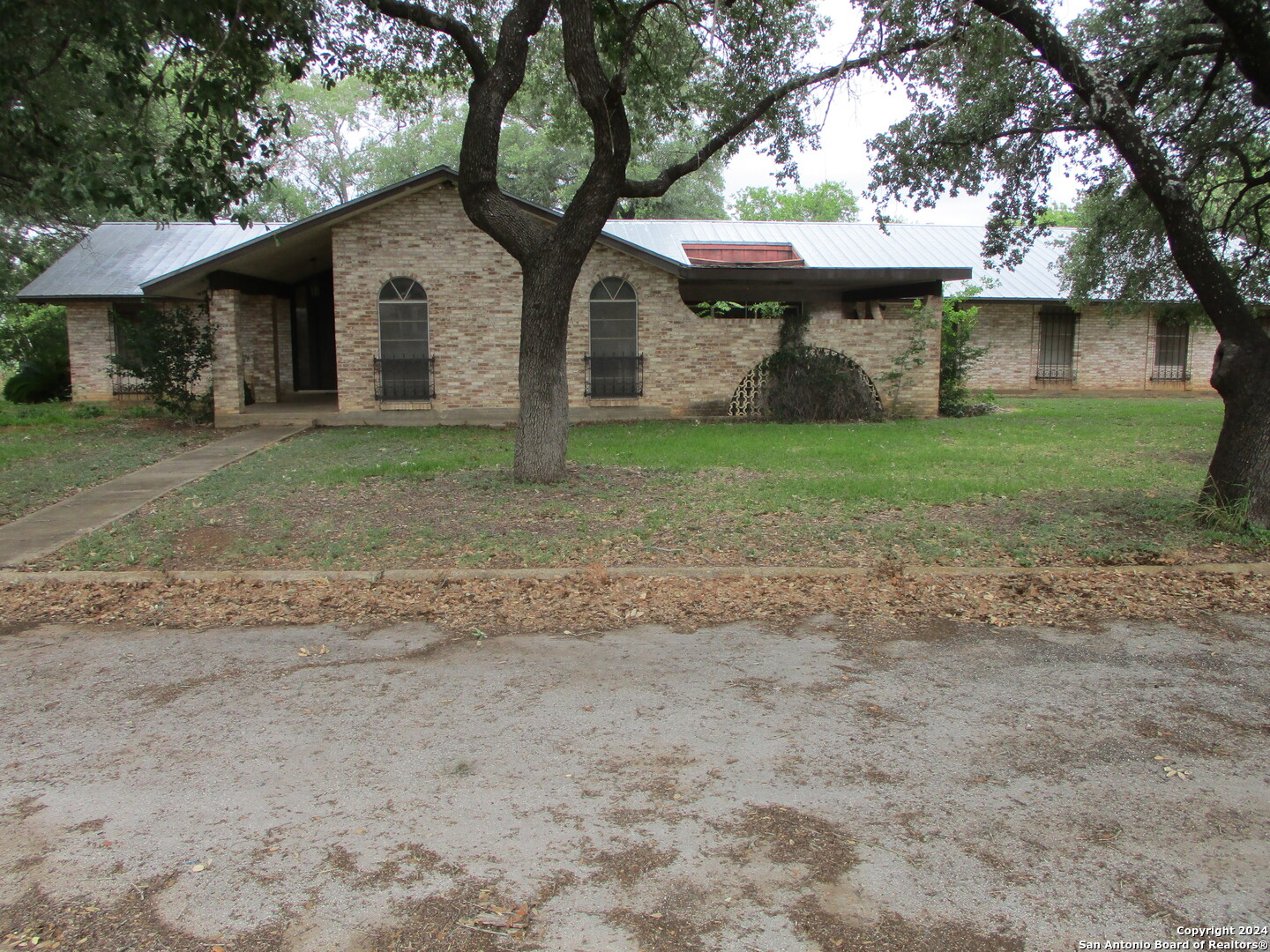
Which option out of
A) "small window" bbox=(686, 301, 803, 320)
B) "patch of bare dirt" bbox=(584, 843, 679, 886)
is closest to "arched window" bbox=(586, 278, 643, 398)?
"small window" bbox=(686, 301, 803, 320)

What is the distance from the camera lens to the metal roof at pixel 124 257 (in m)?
20.4

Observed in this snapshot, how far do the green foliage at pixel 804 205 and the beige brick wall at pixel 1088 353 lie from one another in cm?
2777

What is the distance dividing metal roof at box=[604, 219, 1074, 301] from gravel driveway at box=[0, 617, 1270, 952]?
16.4 meters

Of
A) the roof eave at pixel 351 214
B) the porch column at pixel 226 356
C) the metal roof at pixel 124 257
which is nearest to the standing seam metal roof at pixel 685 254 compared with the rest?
the metal roof at pixel 124 257

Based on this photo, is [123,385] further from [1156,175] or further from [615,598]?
[1156,175]

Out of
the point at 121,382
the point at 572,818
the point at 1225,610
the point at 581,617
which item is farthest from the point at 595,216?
the point at 121,382

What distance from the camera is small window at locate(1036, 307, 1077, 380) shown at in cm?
2470

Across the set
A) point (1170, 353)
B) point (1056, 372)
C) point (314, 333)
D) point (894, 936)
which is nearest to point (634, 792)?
point (894, 936)

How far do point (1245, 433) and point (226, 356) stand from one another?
15855 mm

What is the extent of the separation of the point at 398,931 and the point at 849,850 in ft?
5.00

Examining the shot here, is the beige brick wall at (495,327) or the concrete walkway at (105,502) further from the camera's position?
the beige brick wall at (495,327)

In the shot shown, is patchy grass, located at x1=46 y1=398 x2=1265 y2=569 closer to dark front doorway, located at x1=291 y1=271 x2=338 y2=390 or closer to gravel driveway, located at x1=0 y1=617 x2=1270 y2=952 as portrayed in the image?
gravel driveway, located at x1=0 y1=617 x2=1270 y2=952

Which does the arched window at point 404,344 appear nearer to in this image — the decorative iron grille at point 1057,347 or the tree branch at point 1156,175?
the tree branch at point 1156,175

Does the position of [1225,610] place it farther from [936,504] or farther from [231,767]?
[231,767]
